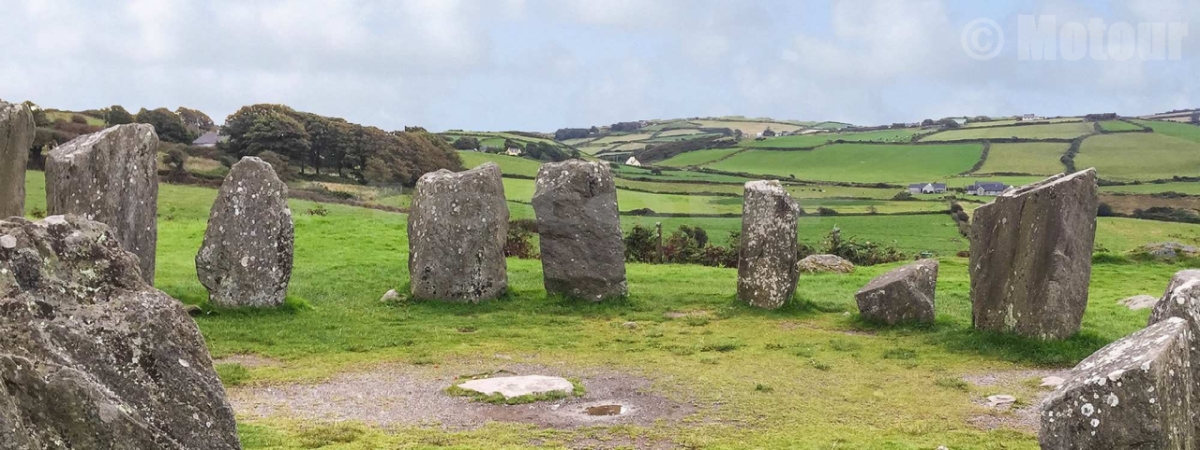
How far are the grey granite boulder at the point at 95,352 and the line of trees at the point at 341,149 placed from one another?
46.5 meters

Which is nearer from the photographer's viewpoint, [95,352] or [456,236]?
[95,352]

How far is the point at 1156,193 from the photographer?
62.0 m

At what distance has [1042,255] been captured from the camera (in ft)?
52.2

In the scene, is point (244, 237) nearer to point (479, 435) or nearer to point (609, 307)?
point (609, 307)

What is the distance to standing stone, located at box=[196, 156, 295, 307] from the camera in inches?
739

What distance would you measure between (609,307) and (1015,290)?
8243mm

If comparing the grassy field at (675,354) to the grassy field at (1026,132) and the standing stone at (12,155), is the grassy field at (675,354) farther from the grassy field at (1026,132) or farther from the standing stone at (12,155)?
the grassy field at (1026,132)

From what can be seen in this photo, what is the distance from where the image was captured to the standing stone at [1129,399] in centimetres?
679

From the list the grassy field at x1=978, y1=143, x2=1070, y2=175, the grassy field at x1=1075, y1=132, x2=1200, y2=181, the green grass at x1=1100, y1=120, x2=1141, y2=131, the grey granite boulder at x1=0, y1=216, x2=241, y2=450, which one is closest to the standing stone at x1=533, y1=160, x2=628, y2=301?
the grey granite boulder at x1=0, y1=216, x2=241, y2=450

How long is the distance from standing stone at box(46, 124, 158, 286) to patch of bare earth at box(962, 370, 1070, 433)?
14.2 m

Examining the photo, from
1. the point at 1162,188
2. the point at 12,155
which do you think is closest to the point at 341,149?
the point at 12,155

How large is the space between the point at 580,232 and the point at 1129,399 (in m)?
15.1

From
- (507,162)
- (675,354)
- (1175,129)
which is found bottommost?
(675,354)

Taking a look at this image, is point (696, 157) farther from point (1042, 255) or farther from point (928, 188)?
point (1042, 255)
